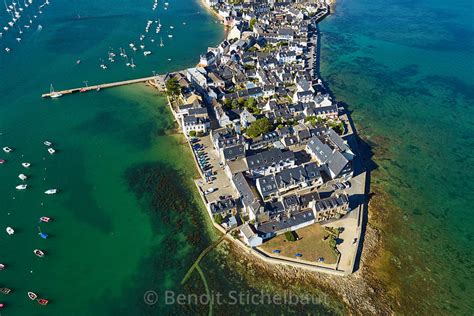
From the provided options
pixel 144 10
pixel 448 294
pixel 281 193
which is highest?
pixel 144 10

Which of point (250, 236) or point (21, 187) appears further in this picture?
point (21, 187)

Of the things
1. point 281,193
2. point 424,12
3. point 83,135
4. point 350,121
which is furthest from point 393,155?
point 424,12

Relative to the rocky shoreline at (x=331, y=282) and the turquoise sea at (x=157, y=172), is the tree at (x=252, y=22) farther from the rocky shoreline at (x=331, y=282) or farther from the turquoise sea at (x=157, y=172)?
the rocky shoreline at (x=331, y=282)

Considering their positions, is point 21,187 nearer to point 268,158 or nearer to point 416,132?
point 268,158

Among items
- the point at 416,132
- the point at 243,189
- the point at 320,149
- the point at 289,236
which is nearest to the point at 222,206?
the point at 243,189

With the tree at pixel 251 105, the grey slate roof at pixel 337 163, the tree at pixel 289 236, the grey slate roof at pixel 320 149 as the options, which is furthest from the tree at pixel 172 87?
the tree at pixel 289 236

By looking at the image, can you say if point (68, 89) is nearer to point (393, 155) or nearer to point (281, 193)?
point (281, 193)
